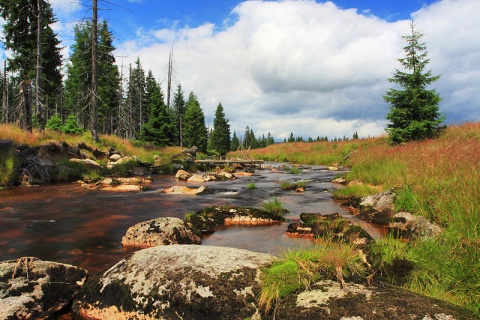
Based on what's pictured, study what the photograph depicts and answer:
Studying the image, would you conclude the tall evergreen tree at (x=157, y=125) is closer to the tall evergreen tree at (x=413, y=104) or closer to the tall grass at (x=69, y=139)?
the tall grass at (x=69, y=139)

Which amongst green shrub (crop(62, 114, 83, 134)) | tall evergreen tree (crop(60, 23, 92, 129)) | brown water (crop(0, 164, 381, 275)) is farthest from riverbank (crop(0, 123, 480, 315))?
tall evergreen tree (crop(60, 23, 92, 129))

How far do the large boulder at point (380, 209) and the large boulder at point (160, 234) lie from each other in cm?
462

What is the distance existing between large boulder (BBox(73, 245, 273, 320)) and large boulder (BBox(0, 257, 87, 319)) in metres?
0.25

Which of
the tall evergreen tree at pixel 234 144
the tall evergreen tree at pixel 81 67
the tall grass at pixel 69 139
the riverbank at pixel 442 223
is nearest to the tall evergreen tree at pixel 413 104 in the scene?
the riverbank at pixel 442 223

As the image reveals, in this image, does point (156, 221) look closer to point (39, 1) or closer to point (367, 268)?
point (367, 268)

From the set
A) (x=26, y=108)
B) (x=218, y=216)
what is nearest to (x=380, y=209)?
(x=218, y=216)

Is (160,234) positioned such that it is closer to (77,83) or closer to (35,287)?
(35,287)

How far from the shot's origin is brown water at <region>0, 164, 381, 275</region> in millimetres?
5629

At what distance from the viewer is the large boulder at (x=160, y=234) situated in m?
5.80

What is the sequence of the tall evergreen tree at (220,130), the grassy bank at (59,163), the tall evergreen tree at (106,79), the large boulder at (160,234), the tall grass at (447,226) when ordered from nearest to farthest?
1. the tall grass at (447,226)
2. the large boulder at (160,234)
3. the grassy bank at (59,163)
4. the tall evergreen tree at (106,79)
5. the tall evergreen tree at (220,130)

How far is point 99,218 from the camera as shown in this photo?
27.1 feet

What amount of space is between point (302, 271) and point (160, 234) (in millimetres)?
3632

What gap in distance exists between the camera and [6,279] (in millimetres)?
3502

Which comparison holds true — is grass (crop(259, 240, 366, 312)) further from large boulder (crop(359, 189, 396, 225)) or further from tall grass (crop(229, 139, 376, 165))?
tall grass (crop(229, 139, 376, 165))
